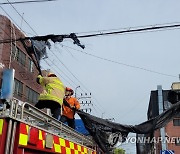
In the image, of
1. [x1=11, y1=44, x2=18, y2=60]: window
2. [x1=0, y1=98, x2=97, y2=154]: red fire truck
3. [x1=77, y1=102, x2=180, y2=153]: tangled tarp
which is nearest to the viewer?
[x1=0, y1=98, x2=97, y2=154]: red fire truck

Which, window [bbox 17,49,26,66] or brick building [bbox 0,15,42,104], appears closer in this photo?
brick building [bbox 0,15,42,104]

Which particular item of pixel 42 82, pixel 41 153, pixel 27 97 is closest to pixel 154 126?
pixel 42 82

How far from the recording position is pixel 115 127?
23.9 ft

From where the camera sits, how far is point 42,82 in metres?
6.37

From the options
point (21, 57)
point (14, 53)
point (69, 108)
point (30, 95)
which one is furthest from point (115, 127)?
point (30, 95)

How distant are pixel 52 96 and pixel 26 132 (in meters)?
2.57

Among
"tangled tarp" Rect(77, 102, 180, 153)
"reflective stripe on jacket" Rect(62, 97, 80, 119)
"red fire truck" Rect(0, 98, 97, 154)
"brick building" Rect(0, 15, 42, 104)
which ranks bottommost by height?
"red fire truck" Rect(0, 98, 97, 154)

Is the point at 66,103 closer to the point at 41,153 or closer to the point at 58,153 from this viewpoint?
the point at 58,153

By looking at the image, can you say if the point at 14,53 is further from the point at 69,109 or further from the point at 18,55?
the point at 69,109

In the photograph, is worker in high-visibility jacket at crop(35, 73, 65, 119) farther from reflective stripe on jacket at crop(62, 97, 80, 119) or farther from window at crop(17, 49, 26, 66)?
window at crop(17, 49, 26, 66)

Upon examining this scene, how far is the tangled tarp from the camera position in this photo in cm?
712

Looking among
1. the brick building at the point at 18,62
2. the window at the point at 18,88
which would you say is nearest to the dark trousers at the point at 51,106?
the brick building at the point at 18,62

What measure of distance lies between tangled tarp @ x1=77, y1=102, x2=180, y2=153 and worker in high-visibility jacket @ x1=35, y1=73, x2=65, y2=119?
127cm

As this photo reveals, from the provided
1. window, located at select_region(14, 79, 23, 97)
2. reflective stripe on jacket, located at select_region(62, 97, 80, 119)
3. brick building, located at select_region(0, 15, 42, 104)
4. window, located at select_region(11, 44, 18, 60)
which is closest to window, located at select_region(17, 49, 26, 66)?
brick building, located at select_region(0, 15, 42, 104)
